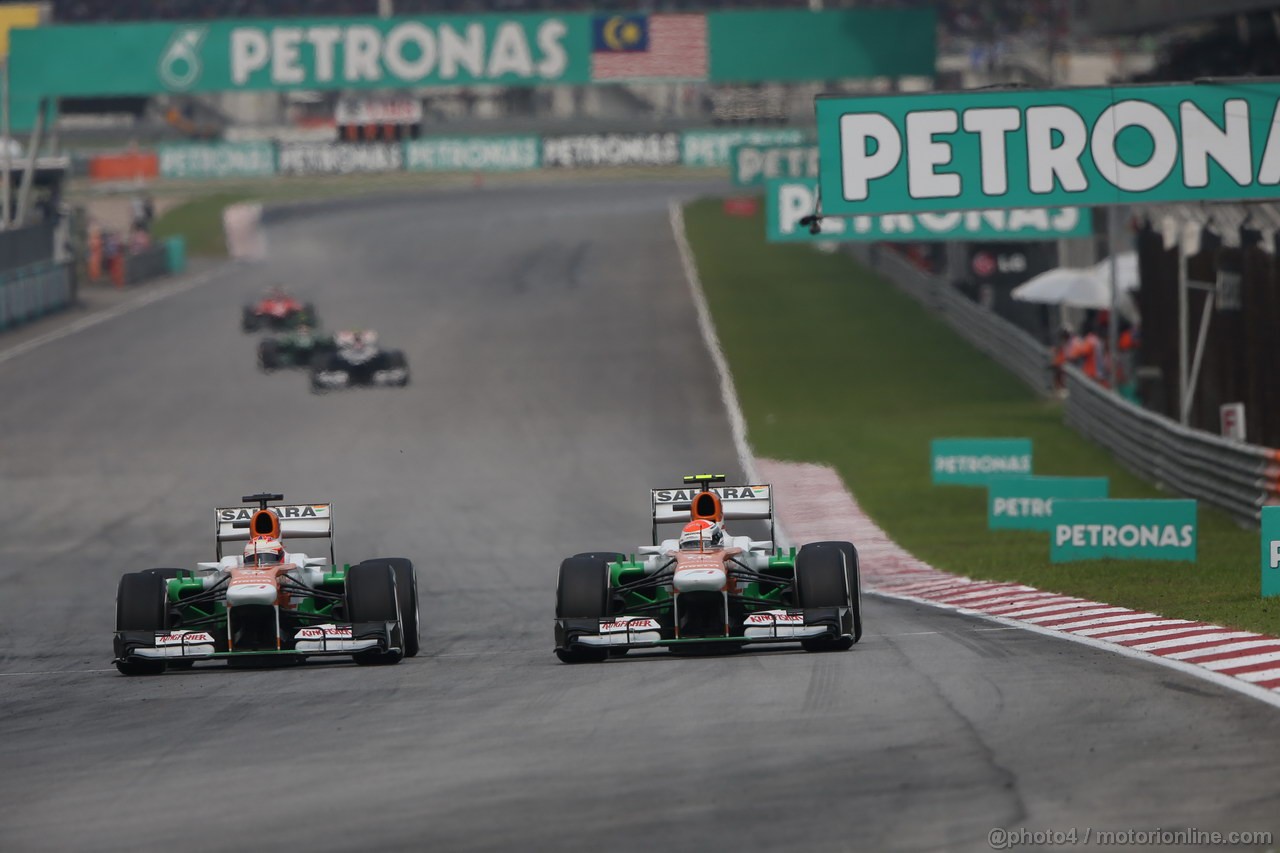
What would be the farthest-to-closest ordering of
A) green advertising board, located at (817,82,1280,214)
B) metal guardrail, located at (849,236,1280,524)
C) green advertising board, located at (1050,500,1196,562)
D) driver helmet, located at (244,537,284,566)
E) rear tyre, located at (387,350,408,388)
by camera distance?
rear tyre, located at (387,350,408,388) < metal guardrail, located at (849,236,1280,524) < green advertising board, located at (817,82,1280,214) < green advertising board, located at (1050,500,1196,562) < driver helmet, located at (244,537,284,566)

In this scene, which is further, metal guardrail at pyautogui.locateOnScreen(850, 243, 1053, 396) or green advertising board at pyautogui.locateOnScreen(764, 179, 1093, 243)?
metal guardrail at pyautogui.locateOnScreen(850, 243, 1053, 396)

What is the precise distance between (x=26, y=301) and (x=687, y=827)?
46212 mm

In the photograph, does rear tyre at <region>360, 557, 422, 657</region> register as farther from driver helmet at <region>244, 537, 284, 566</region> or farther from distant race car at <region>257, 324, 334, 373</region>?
distant race car at <region>257, 324, 334, 373</region>

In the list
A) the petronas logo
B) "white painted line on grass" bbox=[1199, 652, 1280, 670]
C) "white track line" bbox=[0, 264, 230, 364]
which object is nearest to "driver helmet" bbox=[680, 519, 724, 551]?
"white painted line on grass" bbox=[1199, 652, 1280, 670]

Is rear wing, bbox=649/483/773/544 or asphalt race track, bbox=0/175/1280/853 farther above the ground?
rear wing, bbox=649/483/773/544

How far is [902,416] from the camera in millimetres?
38594

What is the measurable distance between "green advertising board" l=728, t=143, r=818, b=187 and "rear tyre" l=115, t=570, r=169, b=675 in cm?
2639

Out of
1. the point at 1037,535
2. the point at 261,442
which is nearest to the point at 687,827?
the point at 1037,535

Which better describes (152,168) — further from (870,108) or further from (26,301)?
(870,108)

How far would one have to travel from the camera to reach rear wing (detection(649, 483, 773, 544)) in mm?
15164

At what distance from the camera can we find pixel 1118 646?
13875 millimetres

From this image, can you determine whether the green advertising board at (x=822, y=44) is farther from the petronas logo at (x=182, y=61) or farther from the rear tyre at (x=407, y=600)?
the rear tyre at (x=407, y=600)

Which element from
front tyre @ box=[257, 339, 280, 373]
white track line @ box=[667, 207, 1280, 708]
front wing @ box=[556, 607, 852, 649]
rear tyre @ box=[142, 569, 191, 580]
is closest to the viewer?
white track line @ box=[667, 207, 1280, 708]

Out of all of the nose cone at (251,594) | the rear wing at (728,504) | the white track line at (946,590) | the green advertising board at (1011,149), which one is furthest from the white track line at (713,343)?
the nose cone at (251,594)
